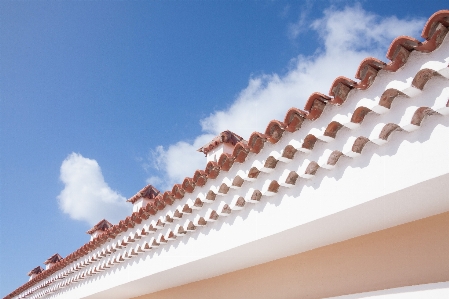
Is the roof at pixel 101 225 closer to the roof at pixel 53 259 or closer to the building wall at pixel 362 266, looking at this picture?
the roof at pixel 53 259

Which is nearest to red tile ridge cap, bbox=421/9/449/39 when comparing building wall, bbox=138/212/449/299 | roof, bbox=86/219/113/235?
building wall, bbox=138/212/449/299

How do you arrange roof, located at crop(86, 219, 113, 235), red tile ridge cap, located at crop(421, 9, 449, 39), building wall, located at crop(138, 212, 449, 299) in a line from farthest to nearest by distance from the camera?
roof, located at crop(86, 219, 113, 235)
building wall, located at crop(138, 212, 449, 299)
red tile ridge cap, located at crop(421, 9, 449, 39)

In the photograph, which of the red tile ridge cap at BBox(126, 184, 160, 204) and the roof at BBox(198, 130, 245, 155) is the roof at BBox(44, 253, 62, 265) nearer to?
the red tile ridge cap at BBox(126, 184, 160, 204)

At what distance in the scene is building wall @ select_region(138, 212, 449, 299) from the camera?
113 inches

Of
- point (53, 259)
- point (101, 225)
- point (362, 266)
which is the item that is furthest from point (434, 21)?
point (53, 259)

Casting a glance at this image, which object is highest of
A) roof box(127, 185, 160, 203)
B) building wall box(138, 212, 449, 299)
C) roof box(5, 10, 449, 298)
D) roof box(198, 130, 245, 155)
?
roof box(127, 185, 160, 203)

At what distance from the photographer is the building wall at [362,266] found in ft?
9.41

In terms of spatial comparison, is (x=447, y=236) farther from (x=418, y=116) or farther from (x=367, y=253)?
(x=418, y=116)

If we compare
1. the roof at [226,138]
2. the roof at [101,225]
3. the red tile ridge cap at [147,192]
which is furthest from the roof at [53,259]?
the roof at [226,138]

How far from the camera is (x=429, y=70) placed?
2309 millimetres

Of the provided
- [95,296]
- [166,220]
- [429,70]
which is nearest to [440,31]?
[429,70]

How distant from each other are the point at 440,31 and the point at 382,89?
467 millimetres

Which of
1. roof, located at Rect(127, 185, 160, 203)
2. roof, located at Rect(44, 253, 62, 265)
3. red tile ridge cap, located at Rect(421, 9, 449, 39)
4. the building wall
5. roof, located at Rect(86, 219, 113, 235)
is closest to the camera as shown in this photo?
red tile ridge cap, located at Rect(421, 9, 449, 39)

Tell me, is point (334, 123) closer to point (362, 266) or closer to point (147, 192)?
point (362, 266)
